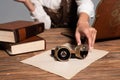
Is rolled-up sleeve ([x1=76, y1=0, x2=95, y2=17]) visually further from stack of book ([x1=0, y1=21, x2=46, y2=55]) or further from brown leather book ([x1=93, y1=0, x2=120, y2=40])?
stack of book ([x1=0, y1=21, x2=46, y2=55])

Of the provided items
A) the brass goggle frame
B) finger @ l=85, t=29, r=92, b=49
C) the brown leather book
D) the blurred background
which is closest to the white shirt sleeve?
the brown leather book

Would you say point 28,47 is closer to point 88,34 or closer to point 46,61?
point 46,61

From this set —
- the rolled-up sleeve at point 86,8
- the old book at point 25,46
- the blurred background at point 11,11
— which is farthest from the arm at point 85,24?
the blurred background at point 11,11

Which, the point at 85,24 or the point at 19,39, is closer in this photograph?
the point at 19,39

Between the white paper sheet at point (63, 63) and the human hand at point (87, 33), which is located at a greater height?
the human hand at point (87, 33)

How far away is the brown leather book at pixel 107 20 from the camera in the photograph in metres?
0.97

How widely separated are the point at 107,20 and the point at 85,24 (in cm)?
10

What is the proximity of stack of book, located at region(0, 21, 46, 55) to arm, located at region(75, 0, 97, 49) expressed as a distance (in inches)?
6.1

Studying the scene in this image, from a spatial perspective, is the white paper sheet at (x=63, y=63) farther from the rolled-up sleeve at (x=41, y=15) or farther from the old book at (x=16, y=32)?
the rolled-up sleeve at (x=41, y=15)

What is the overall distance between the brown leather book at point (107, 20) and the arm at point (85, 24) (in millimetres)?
58

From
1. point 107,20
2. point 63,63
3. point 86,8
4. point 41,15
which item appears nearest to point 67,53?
point 63,63

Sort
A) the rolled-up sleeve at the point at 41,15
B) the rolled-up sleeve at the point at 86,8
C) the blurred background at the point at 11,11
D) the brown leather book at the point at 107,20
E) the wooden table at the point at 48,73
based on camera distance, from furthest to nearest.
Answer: the blurred background at the point at 11,11
the rolled-up sleeve at the point at 41,15
the rolled-up sleeve at the point at 86,8
the brown leather book at the point at 107,20
the wooden table at the point at 48,73

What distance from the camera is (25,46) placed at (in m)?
0.85

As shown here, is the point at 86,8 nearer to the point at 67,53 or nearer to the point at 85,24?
the point at 85,24
